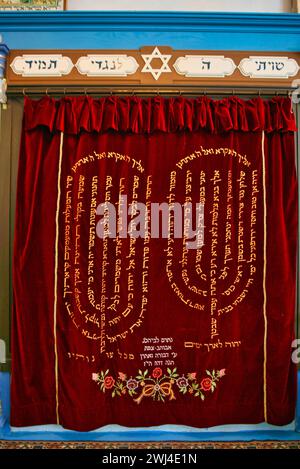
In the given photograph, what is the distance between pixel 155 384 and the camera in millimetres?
1999

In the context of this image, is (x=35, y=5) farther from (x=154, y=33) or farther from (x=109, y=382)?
(x=109, y=382)

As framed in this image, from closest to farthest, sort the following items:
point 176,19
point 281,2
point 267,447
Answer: point 267,447 → point 176,19 → point 281,2

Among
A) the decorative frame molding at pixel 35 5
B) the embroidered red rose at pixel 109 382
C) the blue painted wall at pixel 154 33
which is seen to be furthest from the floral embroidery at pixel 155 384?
the decorative frame molding at pixel 35 5

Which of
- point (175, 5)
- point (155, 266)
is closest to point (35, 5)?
point (175, 5)

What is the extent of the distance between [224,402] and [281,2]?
249 cm

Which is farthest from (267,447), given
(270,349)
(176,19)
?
(176,19)

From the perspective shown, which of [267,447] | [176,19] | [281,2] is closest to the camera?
[267,447]

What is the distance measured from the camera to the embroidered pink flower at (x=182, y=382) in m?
2.00

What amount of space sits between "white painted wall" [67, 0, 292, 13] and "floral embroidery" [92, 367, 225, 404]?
2.22 metres

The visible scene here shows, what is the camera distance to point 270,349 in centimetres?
202

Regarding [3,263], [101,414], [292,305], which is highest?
[3,263]

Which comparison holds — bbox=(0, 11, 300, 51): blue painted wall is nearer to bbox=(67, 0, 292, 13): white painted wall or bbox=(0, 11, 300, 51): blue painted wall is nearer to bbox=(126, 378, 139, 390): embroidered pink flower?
bbox=(67, 0, 292, 13): white painted wall

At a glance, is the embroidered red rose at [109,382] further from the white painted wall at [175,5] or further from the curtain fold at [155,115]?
the white painted wall at [175,5]

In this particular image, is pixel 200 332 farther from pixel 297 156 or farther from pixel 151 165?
pixel 297 156
